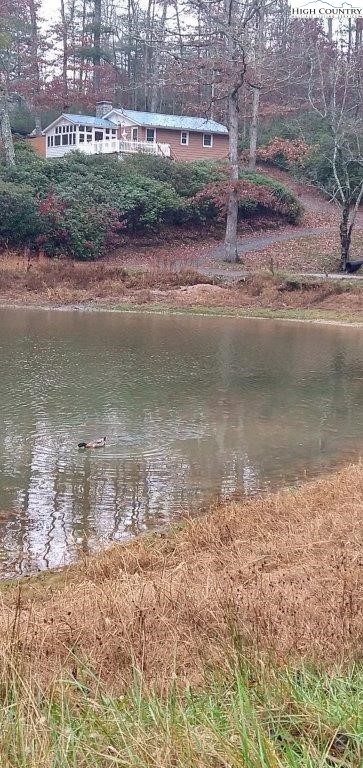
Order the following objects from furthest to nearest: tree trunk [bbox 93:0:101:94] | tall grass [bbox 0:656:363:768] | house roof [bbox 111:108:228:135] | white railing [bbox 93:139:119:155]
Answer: tree trunk [bbox 93:0:101:94]
house roof [bbox 111:108:228:135]
white railing [bbox 93:139:119:155]
tall grass [bbox 0:656:363:768]

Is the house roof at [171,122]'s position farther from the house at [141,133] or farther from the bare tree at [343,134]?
the bare tree at [343,134]

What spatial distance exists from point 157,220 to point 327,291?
14719 mm

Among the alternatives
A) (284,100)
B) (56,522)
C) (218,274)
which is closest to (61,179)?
(218,274)

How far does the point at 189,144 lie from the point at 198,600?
176ft

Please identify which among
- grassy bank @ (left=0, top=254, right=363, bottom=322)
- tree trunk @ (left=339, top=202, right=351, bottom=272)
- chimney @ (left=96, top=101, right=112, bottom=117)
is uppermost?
chimney @ (left=96, top=101, right=112, bottom=117)

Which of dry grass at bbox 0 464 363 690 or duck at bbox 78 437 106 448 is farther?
duck at bbox 78 437 106 448

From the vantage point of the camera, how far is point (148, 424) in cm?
1328

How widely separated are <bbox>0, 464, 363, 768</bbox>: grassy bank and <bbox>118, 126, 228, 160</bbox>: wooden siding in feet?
164

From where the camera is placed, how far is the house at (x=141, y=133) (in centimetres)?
5375

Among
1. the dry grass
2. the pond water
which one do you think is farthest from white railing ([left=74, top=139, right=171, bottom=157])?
the dry grass

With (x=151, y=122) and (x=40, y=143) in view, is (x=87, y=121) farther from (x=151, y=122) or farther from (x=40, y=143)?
(x=151, y=122)

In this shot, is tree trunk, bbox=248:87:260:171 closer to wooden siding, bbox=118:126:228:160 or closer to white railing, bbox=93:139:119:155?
wooden siding, bbox=118:126:228:160

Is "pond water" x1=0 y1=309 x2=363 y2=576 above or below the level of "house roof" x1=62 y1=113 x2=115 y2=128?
below

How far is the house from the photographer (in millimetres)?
53750
